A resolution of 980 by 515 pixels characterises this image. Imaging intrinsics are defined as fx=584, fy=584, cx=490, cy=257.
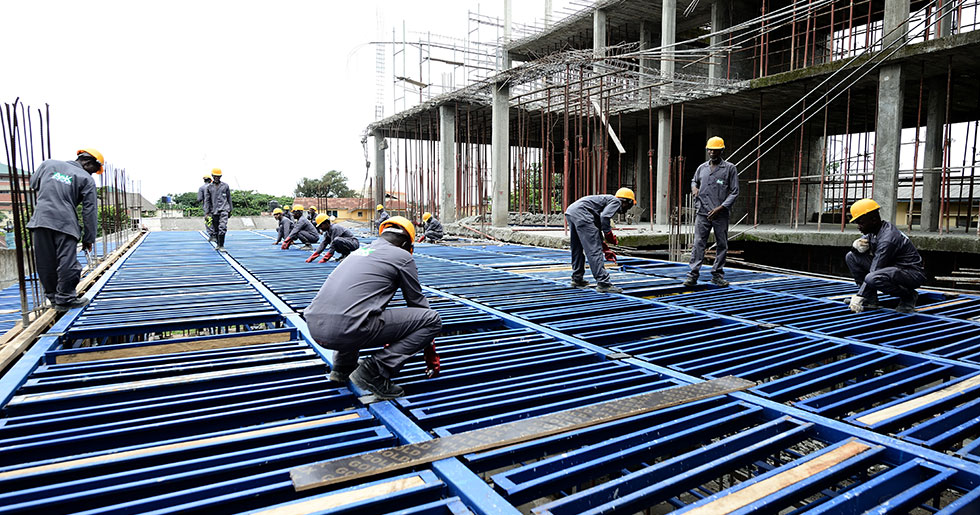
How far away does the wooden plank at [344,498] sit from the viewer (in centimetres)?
185

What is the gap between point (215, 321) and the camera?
4719 millimetres

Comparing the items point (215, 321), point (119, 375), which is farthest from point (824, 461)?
point (215, 321)

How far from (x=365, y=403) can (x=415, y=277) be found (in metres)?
0.68

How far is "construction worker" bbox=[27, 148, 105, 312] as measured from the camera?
480cm

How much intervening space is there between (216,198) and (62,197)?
616 cm

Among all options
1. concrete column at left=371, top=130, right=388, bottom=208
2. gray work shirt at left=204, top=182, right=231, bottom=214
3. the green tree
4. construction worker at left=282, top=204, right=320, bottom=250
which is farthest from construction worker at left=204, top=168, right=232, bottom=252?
the green tree

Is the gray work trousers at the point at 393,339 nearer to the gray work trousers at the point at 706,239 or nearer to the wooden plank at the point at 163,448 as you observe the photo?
the wooden plank at the point at 163,448

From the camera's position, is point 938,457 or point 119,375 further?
point 119,375

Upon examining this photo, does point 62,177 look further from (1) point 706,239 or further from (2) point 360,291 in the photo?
(1) point 706,239

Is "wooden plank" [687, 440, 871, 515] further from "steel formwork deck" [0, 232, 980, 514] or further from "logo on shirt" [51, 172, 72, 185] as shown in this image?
"logo on shirt" [51, 172, 72, 185]

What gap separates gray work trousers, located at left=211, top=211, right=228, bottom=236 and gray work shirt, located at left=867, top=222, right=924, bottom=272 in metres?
10.4

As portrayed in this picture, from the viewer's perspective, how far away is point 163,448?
7.57 ft

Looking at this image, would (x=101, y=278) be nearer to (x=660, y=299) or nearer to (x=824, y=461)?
(x=660, y=299)

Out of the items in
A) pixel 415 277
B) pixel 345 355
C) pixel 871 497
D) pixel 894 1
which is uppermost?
pixel 894 1
